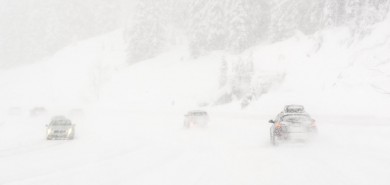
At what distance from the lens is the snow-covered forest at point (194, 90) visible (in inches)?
578

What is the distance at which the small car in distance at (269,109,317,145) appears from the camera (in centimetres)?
2003

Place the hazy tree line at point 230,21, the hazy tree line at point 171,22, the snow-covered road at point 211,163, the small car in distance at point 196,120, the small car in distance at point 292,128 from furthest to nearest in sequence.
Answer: the hazy tree line at point 230,21 → the hazy tree line at point 171,22 → the small car in distance at point 196,120 → the small car in distance at point 292,128 → the snow-covered road at point 211,163

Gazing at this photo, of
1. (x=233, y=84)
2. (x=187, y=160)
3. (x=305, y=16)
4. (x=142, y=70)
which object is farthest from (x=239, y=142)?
(x=142, y=70)

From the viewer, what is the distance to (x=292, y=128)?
791 inches

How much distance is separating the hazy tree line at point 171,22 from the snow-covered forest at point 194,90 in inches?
7.7

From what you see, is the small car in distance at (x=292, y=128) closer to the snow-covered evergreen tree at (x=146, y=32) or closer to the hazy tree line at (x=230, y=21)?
the hazy tree line at (x=230, y=21)

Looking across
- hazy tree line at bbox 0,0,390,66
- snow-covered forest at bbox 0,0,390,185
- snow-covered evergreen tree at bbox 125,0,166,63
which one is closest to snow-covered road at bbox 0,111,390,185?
snow-covered forest at bbox 0,0,390,185

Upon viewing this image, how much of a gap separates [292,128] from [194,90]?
41.1 meters

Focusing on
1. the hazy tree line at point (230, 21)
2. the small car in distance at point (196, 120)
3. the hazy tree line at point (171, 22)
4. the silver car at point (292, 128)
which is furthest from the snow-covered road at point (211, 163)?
the hazy tree line at point (230, 21)

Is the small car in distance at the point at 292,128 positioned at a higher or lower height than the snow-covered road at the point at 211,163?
higher

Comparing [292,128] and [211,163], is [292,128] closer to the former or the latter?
[292,128]

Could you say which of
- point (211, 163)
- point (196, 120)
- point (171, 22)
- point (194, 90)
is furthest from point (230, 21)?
point (211, 163)

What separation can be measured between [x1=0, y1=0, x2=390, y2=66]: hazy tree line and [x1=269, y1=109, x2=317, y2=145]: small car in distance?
21.4m

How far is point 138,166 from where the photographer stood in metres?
14.7
